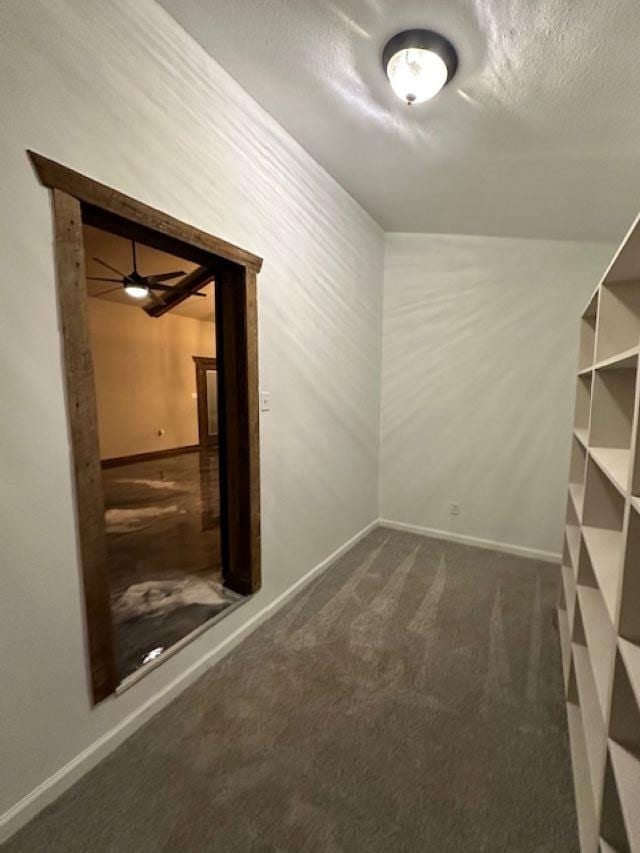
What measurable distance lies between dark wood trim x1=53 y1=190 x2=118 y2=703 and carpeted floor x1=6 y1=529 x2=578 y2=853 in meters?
0.36

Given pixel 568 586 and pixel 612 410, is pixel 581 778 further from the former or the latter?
pixel 612 410

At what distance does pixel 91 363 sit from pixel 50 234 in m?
0.40

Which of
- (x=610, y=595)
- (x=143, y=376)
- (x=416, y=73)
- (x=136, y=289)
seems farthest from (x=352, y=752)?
(x=143, y=376)

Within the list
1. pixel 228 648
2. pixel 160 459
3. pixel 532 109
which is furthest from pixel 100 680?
pixel 160 459

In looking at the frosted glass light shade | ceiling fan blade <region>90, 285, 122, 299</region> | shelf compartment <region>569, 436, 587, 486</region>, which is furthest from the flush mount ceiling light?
ceiling fan blade <region>90, 285, 122, 299</region>

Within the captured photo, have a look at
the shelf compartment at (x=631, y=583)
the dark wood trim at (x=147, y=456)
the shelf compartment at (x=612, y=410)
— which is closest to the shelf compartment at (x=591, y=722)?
the shelf compartment at (x=631, y=583)

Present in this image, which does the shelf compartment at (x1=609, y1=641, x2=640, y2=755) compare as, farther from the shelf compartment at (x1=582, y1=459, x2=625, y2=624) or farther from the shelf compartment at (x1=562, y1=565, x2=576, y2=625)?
the shelf compartment at (x1=562, y1=565, x2=576, y2=625)

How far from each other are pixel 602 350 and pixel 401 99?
1346mm

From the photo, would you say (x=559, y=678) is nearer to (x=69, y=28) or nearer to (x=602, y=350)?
(x=602, y=350)

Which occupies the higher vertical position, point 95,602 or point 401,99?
point 401,99

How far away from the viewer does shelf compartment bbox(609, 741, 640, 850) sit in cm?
79

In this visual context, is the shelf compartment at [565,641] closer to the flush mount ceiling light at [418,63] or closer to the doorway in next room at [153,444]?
the doorway in next room at [153,444]

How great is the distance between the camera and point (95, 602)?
4.58 feet

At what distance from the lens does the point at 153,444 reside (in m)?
6.61
